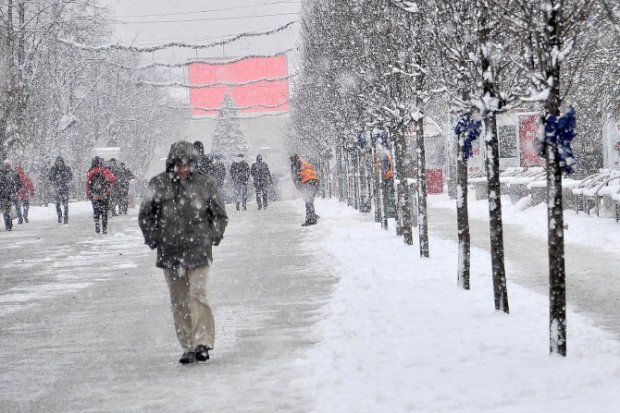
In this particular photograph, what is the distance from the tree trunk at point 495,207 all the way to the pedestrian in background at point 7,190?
897 inches

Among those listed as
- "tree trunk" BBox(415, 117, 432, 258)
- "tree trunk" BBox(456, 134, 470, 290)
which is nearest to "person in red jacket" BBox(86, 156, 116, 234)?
"tree trunk" BBox(415, 117, 432, 258)

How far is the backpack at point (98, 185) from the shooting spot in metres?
26.8

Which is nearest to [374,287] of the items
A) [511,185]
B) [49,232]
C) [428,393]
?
[428,393]

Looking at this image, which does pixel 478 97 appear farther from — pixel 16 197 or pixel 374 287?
pixel 16 197

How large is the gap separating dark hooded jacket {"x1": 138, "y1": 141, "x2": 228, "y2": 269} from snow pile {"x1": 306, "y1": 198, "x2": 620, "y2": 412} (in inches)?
49.7

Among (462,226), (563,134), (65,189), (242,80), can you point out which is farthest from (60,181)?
(242,80)

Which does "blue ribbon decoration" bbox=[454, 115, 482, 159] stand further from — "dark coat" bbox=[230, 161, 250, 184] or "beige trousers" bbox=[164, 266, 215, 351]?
"dark coat" bbox=[230, 161, 250, 184]

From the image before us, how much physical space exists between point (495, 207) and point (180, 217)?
322 cm

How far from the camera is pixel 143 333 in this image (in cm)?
1120

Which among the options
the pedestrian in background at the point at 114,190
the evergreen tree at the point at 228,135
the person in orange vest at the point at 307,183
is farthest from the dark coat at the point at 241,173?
the evergreen tree at the point at 228,135

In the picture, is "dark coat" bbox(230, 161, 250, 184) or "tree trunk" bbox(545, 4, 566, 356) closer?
"tree trunk" bbox(545, 4, 566, 356)

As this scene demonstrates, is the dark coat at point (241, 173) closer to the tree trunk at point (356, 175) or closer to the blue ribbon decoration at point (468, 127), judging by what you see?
the tree trunk at point (356, 175)

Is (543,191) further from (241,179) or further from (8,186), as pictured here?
(241,179)

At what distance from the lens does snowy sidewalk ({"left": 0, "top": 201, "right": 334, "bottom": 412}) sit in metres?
7.95
